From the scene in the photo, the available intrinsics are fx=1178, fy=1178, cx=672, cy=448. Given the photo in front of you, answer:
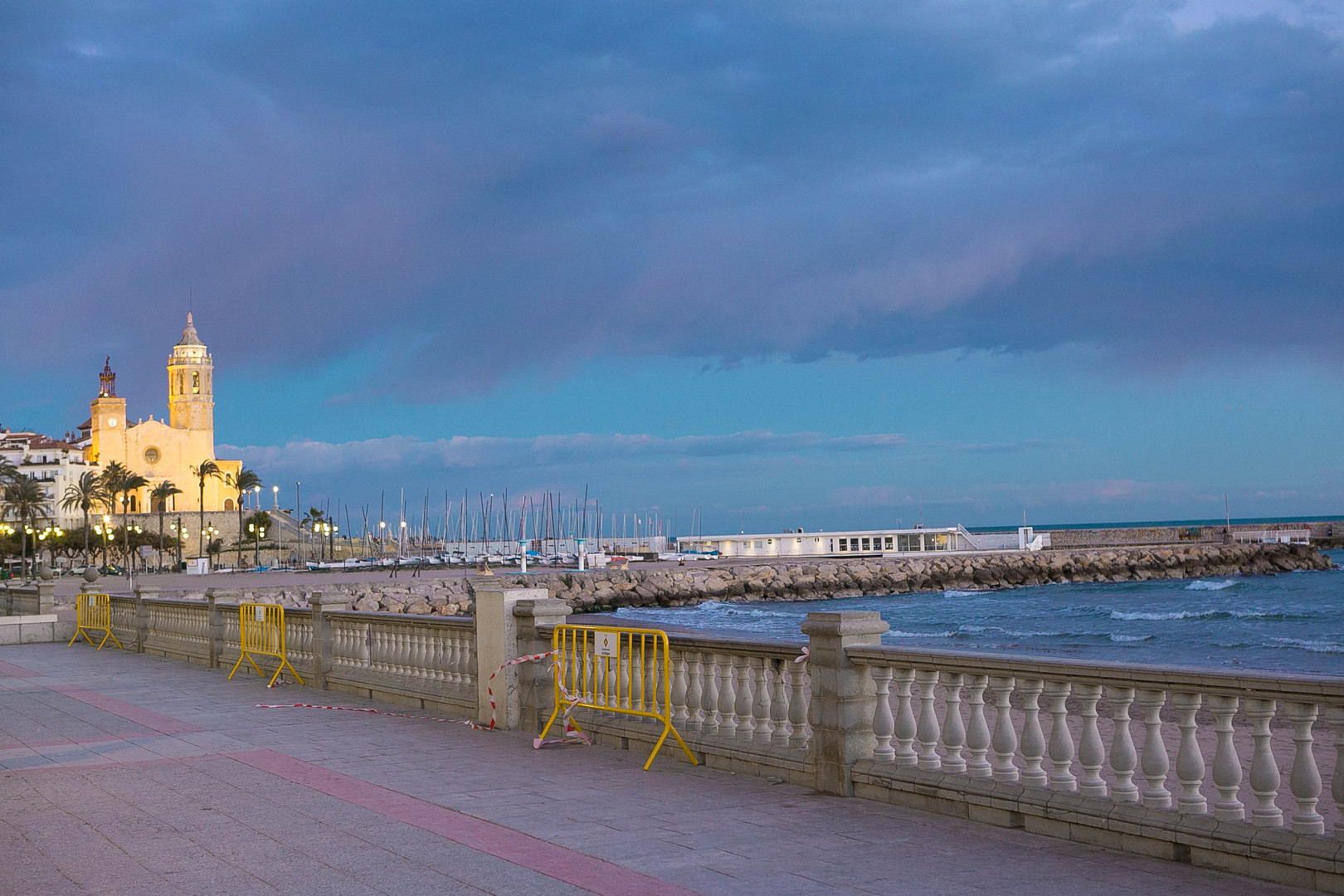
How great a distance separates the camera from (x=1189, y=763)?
6633 mm

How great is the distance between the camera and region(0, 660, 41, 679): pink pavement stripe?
20.1 m

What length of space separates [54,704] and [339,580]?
196 feet

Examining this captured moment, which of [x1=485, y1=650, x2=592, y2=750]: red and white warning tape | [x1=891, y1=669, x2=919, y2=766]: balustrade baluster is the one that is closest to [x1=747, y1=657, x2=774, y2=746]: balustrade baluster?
[x1=891, y1=669, x2=919, y2=766]: balustrade baluster

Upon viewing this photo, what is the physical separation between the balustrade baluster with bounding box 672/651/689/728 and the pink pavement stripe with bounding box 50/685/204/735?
566cm

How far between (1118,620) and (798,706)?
49150 millimetres

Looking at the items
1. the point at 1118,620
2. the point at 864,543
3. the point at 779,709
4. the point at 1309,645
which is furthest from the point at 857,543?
the point at 779,709

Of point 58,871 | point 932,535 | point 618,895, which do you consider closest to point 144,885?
point 58,871

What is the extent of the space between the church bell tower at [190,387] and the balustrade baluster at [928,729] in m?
173

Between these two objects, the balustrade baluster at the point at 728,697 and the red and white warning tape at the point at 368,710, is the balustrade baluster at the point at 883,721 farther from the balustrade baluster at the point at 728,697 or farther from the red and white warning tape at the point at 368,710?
the red and white warning tape at the point at 368,710

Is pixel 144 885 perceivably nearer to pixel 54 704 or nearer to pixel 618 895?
pixel 618 895

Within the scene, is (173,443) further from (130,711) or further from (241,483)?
(130,711)

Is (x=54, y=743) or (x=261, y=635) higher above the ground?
(x=261, y=635)

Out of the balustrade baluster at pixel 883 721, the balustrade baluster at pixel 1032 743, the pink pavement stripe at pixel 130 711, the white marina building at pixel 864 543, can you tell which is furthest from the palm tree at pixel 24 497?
the balustrade baluster at pixel 1032 743

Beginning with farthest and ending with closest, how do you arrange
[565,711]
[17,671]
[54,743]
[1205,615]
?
1. [1205,615]
2. [17,671]
3. [54,743]
4. [565,711]
